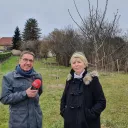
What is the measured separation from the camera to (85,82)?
358 cm

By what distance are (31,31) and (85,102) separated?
7572 centimetres

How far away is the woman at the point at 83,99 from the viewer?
3594 millimetres

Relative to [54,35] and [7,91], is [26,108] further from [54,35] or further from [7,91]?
[54,35]

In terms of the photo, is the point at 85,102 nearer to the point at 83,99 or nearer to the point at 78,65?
the point at 83,99

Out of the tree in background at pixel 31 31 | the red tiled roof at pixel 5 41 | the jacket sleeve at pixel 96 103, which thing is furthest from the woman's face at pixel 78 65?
the red tiled roof at pixel 5 41

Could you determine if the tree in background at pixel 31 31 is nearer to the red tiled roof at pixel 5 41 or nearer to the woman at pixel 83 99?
the red tiled roof at pixel 5 41

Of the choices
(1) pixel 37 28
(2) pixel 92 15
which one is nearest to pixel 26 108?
(2) pixel 92 15

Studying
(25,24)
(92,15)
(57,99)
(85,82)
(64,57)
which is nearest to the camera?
(85,82)

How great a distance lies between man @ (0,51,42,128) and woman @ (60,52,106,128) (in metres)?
0.42

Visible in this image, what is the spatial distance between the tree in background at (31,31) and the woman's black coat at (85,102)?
244 feet

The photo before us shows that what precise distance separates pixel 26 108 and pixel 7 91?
30cm

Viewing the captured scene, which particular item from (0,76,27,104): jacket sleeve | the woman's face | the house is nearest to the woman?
the woman's face

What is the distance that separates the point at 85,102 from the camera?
11.8ft

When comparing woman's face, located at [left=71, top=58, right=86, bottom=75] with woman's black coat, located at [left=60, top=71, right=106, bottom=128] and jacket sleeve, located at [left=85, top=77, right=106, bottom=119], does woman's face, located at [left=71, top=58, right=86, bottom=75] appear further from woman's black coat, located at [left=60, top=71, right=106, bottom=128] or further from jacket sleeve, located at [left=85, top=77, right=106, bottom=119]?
jacket sleeve, located at [left=85, top=77, right=106, bottom=119]
